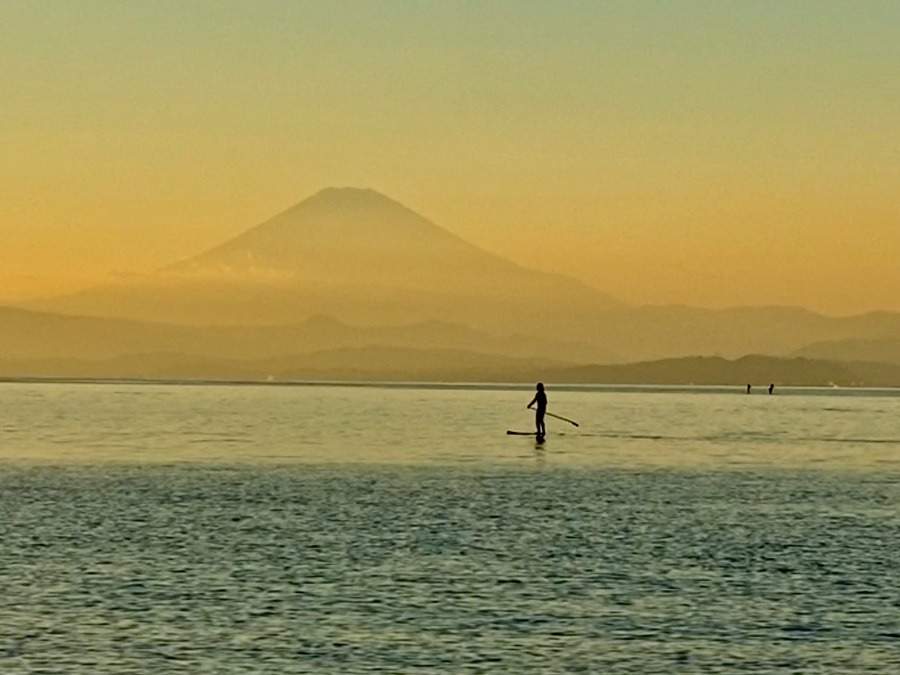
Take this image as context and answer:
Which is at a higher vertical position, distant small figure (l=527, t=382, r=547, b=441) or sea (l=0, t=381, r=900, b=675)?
distant small figure (l=527, t=382, r=547, b=441)

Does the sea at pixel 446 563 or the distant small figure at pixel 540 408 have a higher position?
the distant small figure at pixel 540 408

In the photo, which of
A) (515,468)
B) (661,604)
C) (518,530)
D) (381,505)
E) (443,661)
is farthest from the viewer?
(515,468)

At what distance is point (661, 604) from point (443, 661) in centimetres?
898

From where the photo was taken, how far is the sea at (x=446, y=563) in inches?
1307

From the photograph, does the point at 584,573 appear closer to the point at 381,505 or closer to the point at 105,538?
the point at 105,538

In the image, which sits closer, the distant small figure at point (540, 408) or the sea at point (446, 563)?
the sea at point (446, 563)

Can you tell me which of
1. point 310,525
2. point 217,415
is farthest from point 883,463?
point 217,415

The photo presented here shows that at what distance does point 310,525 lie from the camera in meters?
57.9

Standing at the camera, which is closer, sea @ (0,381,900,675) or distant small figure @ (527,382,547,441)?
sea @ (0,381,900,675)

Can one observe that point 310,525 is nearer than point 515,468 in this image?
Yes

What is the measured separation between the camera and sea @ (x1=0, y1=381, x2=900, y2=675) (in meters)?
33.2

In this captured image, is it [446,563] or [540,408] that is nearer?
[446,563]

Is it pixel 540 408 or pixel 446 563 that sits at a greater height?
pixel 540 408

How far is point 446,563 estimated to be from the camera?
46.8 metres
